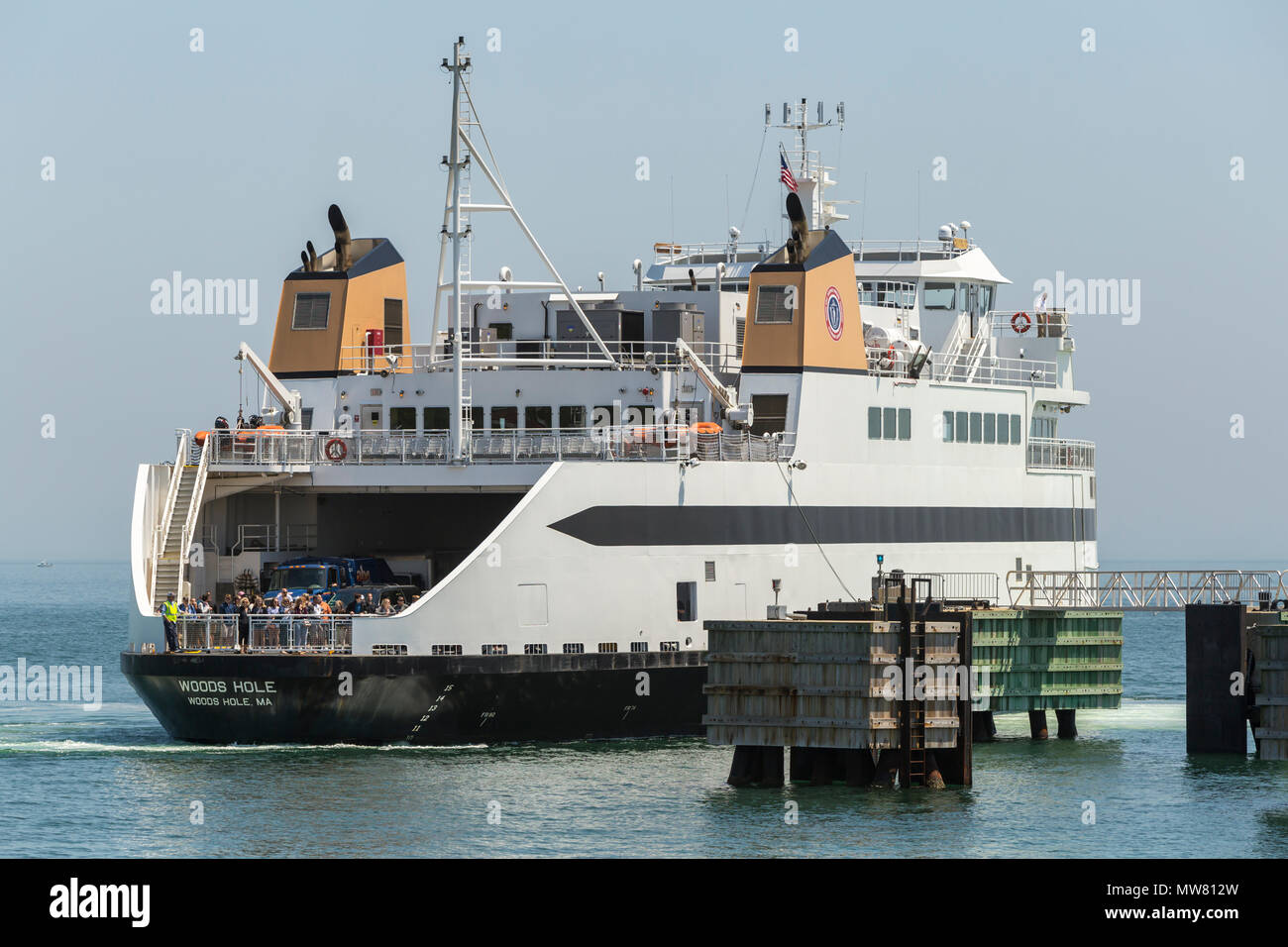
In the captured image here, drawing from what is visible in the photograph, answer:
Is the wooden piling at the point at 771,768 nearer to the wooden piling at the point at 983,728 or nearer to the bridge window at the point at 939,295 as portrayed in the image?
the wooden piling at the point at 983,728

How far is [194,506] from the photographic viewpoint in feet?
126

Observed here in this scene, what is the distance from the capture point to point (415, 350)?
4725 centimetres

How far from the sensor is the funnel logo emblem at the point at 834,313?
4128 centimetres

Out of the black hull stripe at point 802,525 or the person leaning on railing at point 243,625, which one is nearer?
the person leaning on railing at point 243,625

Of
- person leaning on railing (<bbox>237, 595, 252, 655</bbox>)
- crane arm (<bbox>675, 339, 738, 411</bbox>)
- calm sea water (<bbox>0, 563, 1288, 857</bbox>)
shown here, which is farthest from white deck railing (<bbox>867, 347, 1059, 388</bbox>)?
person leaning on railing (<bbox>237, 595, 252, 655</bbox>)

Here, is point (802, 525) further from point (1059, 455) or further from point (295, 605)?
point (1059, 455)

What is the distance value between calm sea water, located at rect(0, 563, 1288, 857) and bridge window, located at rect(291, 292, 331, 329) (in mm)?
9110

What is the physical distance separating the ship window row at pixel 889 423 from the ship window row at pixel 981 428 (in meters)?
1.63

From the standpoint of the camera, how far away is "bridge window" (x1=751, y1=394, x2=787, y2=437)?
133 feet

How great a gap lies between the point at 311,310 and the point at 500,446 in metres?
7.12

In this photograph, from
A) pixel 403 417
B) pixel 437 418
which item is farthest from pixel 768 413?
pixel 403 417

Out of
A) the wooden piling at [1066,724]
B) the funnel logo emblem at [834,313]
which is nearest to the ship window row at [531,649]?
the funnel logo emblem at [834,313]

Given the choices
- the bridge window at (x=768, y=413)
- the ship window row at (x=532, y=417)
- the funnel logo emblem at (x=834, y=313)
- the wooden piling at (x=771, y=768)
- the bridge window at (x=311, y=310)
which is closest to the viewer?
the wooden piling at (x=771, y=768)
